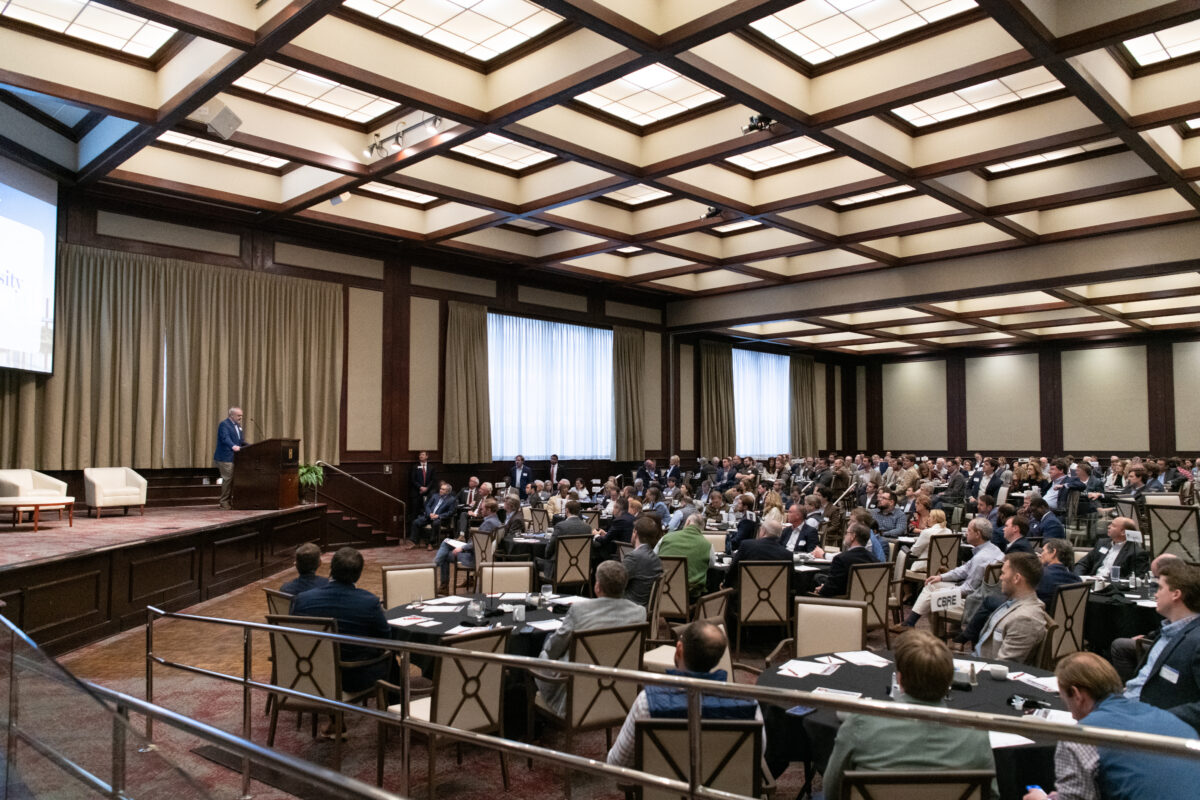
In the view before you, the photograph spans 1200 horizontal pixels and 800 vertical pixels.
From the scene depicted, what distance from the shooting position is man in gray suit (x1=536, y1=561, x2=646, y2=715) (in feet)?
13.3

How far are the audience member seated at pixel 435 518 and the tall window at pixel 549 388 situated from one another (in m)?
2.46

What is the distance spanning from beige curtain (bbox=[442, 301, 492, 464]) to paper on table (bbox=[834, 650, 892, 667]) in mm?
10780

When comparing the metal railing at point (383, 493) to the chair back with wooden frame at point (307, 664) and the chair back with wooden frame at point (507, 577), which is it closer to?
the chair back with wooden frame at point (507, 577)

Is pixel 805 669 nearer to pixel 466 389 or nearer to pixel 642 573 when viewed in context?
pixel 642 573

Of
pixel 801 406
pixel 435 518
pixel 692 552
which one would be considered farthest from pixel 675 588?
pixel 801 406

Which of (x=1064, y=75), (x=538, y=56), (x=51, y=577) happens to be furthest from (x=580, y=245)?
(x=51, y=577)

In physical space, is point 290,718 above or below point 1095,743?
below

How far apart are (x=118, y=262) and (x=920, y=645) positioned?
11.0 metres

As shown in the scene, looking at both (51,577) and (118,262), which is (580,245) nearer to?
(118,262)

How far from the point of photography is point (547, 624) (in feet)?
15.3

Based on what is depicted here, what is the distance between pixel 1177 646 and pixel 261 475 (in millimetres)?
9428

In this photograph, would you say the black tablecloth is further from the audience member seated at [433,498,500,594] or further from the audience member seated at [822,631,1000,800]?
the audience member seated at [433,498,500,594]

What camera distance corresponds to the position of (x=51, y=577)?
5.98m

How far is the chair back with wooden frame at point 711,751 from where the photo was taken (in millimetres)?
2570
